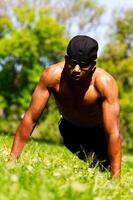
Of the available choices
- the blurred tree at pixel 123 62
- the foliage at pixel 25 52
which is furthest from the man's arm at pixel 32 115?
the blurred tree at pixel 123 62

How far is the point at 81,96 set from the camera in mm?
8531

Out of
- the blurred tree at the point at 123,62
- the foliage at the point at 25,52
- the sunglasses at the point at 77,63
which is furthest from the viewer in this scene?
the blurred tree at the point at 123,62

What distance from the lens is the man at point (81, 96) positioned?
7719 millimetres

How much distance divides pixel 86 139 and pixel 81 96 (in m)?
1.58

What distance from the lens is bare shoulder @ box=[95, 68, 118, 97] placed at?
7754 millimetres

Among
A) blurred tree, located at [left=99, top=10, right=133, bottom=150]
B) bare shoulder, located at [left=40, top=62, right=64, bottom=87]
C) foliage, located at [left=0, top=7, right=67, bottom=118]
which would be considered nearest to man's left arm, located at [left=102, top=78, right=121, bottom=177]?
bare shoulder, located at [left=40, top=62, right=64, bottom=87]

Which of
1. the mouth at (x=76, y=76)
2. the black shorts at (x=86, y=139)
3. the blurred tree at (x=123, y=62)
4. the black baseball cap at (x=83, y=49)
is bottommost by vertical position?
the blurred tree at (x=123, y=62)

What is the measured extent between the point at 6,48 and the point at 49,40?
14.4 feet

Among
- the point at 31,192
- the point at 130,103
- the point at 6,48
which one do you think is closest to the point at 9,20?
the point at 6,48

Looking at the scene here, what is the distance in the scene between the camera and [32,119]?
26.5ft

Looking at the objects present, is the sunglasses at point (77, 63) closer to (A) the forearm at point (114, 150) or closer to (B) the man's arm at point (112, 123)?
(B) the man's arm at point (112, 123)

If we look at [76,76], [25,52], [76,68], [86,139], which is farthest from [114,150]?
[25,52]

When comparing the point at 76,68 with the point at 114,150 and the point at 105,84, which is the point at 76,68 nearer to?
the point at 105,84

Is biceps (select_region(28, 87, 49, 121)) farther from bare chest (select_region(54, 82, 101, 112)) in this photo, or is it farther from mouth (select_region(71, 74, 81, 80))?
mouth (select_region(71, 74, 81, 80))
